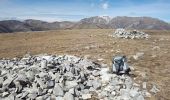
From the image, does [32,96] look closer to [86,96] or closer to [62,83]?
[62,83]

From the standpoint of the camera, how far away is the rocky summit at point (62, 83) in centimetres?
1941

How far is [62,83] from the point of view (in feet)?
69.2

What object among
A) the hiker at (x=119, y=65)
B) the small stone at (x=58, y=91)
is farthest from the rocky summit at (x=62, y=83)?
the hiker at (x=119, y=65)

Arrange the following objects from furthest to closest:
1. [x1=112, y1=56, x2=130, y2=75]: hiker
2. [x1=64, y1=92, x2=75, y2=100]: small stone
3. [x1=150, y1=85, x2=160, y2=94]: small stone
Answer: [x1=112, y1=56, x2=130, y2=75]: hiker → [x1=150, y1=85, x2=160, y2=94]: small stone → [x1=64, y1=92, x2=75, y2=100]: small stone

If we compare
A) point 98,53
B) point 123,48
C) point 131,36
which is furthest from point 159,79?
point 131,36

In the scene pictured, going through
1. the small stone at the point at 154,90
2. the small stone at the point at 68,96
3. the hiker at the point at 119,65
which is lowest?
the small stone at the point at 154,90

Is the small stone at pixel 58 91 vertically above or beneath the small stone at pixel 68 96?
above

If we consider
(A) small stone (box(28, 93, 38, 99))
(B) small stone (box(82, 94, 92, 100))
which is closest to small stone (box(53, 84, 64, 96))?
(A) small stone (box(28, 93, 38, 99))

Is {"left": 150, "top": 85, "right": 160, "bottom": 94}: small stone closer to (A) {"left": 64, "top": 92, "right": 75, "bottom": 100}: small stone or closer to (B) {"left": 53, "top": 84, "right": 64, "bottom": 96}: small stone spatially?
(A) {"left": 64, "top": 92, "right": 75, "bottom": 100}: small stone

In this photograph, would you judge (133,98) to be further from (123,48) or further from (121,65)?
(123,48)

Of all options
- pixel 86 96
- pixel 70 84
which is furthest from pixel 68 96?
pixel 70 84

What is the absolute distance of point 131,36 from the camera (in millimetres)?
55469

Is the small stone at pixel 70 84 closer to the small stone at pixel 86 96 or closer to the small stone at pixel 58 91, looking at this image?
the small stone at pixel 58 91

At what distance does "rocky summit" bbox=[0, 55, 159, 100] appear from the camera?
19406 mm
